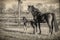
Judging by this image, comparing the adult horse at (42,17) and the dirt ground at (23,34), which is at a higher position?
the adult horse at (42,17)

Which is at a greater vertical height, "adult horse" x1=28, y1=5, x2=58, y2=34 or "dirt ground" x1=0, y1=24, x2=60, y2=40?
"adult horse" x1=28, y1=5, x2=58, y2=34

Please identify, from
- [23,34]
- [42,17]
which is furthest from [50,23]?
[23,34]

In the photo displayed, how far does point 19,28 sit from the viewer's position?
252 centimetres

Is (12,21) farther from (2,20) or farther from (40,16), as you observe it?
(40,16)

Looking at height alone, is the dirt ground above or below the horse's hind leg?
below

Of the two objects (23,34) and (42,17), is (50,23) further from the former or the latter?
(23,34)

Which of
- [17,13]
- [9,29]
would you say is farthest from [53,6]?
[9,29]

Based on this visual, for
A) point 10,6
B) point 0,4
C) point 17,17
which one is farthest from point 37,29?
point 0,4

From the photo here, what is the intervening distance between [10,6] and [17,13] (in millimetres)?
194

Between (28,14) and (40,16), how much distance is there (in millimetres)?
227

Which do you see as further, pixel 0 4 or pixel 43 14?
pixel 0 4

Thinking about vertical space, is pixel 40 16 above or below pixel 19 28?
above

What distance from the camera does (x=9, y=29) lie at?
254cm

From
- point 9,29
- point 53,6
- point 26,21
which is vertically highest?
point 53,6
